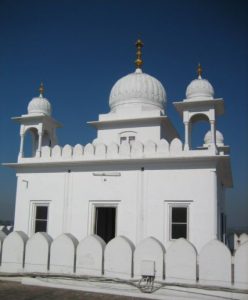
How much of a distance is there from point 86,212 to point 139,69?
811 cm

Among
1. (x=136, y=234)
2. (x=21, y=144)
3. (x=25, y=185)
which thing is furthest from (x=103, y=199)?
(x=21, y=144)

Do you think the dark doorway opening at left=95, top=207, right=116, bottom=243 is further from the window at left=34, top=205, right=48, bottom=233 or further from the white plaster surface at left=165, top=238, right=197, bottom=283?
the white plaster surface at left=165, top=238, right=197, bottom=283

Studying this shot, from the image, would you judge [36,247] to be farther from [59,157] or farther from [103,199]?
[59,157]

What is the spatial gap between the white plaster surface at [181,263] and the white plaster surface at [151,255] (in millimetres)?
145

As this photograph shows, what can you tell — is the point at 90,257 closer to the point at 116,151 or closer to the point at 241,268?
the point at 241,268

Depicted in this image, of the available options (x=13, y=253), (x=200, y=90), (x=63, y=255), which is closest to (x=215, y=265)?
(x=63, y=255)

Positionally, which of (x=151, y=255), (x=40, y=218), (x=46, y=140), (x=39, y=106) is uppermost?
(x=39, y=106)

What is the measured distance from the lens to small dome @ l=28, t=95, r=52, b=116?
14.6m

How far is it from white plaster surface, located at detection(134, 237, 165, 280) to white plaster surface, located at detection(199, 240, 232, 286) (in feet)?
3.01

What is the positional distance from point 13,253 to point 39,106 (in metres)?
7.02

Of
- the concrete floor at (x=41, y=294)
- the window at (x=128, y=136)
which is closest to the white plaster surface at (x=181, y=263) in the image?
the concrete floor at (x=41, y=294)

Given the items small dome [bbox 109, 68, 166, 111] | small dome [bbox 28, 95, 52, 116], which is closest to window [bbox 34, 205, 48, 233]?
small dome [bbox 28, 95, 52, 116]

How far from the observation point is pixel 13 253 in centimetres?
942

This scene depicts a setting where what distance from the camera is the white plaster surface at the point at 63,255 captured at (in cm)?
873
